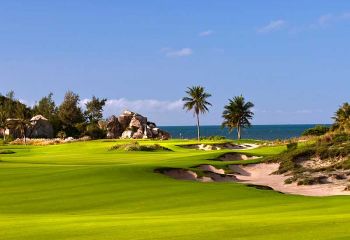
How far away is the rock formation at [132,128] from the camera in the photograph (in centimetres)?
12631

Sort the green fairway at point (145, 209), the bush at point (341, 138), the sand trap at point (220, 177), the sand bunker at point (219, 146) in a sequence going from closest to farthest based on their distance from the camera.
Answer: the green fairway at point (145, 209) < the sand trap at point (220, 177) < the bush at point (341, 138) < the sand bunker at point (219, 146)

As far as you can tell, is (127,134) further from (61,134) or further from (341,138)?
(341,138)

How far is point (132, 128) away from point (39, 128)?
23545 mm

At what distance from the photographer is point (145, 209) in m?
23.3

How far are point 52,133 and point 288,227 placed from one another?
12226cm

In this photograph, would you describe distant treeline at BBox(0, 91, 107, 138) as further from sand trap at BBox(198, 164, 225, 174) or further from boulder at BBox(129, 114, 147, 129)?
sand trap at BBox(198, 164, 225, 174)

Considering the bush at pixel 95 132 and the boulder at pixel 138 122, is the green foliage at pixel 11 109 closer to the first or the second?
the bush at pixel 95 132

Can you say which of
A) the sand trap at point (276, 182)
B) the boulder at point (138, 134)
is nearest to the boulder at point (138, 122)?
the boulder at point (138, 134)

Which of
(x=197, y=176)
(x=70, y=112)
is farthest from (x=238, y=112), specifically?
(x=197, y=176)

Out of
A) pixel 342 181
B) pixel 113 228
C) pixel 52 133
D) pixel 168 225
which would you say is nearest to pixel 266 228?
pixel 168 225

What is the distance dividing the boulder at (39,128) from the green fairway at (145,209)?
292 feet

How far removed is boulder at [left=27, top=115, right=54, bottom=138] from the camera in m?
126

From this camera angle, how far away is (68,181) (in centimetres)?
3281

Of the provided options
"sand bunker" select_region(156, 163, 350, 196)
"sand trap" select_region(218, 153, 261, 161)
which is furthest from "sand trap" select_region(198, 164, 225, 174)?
"sand trap" select_region(218, 153, 261, 161)
